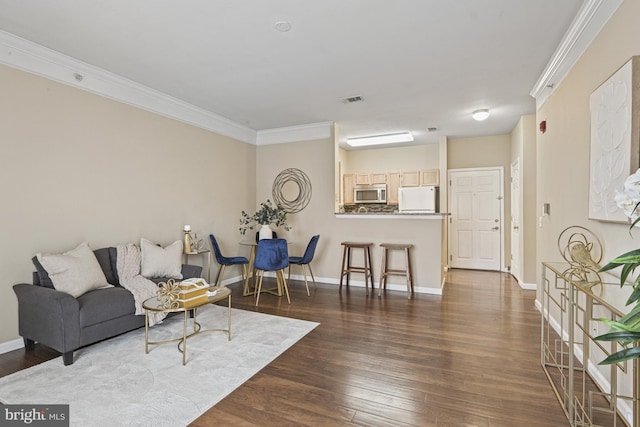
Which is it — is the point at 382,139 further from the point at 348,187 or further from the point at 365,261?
the point at 365,261

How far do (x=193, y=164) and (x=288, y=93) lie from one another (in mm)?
1779

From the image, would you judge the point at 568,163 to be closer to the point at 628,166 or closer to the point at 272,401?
the point at 628,166

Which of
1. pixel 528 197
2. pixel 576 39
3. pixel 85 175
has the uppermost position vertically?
pixel 576 39

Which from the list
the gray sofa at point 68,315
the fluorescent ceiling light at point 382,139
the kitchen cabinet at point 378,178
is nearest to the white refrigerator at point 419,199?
the kitchen cabinet at point 378,178

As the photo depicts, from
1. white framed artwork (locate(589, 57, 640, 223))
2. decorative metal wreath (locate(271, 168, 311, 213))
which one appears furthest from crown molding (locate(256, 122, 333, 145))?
white framed artwork (locate(589, 57, 640, 223))

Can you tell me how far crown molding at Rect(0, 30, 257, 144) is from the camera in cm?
273

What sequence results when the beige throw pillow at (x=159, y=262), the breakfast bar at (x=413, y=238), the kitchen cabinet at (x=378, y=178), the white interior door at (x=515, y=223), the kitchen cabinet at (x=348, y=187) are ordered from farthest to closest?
the kitchen cabinet at (x=348, y=187)
the kitchen cabinet at (x=378, y=178)
the white interior door at (x=515, y=223)
the breakfast bar at (x=413, y=238)
the beige throw pillow at (x=159, y=262)

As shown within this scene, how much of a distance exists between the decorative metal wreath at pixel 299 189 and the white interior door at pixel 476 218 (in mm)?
3081

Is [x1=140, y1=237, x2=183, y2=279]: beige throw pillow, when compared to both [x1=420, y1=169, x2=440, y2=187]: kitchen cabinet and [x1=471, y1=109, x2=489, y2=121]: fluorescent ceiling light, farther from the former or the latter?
[x1=420, y1=169, x2=440, y2=187]: kitchen cabinet

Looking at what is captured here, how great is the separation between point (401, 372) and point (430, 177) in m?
4.96

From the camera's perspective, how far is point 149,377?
228 centimetres

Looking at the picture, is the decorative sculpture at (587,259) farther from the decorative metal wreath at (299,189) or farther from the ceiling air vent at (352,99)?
the decorative metal wreath at (299,189)

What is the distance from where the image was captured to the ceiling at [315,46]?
2312 mm

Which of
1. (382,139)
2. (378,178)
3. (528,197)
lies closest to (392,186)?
(378,178)
